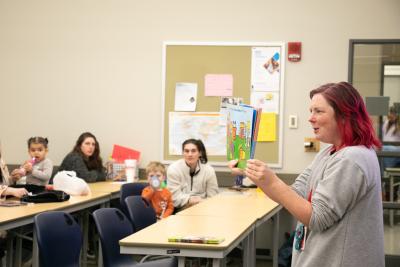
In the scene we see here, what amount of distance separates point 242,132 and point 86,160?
4.91 metres

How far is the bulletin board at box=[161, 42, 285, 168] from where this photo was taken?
6.73 meters

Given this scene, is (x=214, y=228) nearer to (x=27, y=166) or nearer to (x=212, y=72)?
(x=27, y=166)

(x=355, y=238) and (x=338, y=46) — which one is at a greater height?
(x=338, y=46)

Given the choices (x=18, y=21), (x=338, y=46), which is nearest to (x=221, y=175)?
(x=338, y=46)

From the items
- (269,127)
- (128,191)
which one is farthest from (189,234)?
(269,127)

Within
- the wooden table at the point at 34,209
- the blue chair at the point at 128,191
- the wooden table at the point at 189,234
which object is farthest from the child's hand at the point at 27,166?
the wooden table at the point at 189,234

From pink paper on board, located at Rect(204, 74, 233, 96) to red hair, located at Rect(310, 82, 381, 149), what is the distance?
479 centimetres

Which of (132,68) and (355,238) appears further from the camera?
(132,68)

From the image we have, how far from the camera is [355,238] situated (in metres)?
1.94

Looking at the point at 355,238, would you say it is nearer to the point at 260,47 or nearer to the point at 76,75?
the point at 260,47

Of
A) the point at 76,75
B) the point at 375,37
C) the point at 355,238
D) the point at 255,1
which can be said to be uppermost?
the point at 255,1

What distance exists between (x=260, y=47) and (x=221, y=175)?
151 centimetres

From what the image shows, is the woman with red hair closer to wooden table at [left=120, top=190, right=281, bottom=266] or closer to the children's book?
the children's book

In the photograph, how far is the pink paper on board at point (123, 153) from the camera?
7.00 m
